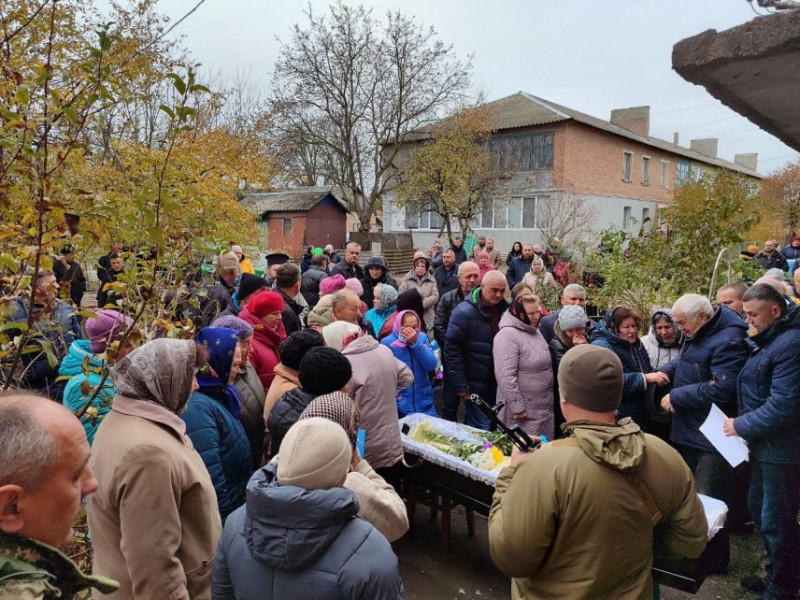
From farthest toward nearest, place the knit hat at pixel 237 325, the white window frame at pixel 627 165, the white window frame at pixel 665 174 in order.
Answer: the white window frame at pixel 665 174, the white window frame at pixel 627 165, the knit hat at pixel 237 325

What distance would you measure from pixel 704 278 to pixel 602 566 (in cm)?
630

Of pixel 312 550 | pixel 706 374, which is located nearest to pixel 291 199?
pixel 706 374

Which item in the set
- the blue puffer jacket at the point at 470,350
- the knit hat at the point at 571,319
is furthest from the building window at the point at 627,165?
the knit hat at the point at 571,319

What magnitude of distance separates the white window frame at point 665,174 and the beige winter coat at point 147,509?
121 ft

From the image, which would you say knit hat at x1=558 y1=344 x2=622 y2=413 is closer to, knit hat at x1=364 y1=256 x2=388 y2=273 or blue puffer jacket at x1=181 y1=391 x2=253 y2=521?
blue puffer jacket at x1=181 y1=391 x2=253 y2=521

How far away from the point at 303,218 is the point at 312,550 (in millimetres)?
33470

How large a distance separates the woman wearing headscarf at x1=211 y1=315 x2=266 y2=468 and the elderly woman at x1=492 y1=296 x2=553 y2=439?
197cm

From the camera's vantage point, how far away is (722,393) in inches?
139

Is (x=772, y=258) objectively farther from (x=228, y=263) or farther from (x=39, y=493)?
(x=39, y=493)

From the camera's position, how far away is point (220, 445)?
8.36 ft

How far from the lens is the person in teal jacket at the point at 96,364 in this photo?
2268 mm

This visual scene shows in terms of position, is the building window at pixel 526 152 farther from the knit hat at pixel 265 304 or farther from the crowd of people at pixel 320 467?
the crowd of people at pixel 320 467

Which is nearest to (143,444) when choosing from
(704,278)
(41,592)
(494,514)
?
(41,592)

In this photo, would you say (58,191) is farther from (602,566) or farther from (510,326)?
(510,326)
